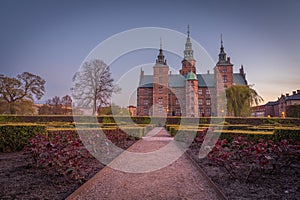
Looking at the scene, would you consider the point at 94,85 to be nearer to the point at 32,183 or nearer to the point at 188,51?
the point at 32,183

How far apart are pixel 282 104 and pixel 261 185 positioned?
5586 centimetres

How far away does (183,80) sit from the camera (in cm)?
5091

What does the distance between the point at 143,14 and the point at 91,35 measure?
3413mm

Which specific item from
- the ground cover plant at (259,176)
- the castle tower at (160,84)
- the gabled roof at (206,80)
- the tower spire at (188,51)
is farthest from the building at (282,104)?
the ground cover plant at (259,176)

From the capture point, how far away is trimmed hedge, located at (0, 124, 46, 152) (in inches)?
316

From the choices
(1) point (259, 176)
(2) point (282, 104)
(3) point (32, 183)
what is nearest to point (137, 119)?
(1) point (259, 176)

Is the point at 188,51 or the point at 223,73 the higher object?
the point at 188,51

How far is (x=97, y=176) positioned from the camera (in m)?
4.87

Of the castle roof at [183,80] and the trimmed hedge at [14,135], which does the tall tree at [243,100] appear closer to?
the castle roof at [183,80]

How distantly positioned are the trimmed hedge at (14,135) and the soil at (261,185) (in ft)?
23.5

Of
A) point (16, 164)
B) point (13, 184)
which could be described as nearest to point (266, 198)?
point (13, 184)

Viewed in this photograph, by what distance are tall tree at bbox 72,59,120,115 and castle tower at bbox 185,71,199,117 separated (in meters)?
21.6

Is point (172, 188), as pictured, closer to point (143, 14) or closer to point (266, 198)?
point (266, 198)

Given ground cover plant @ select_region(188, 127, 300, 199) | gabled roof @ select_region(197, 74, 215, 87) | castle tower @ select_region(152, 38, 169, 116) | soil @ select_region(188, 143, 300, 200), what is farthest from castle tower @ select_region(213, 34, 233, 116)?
soil @ select_region(188, 143, 300, 200)
